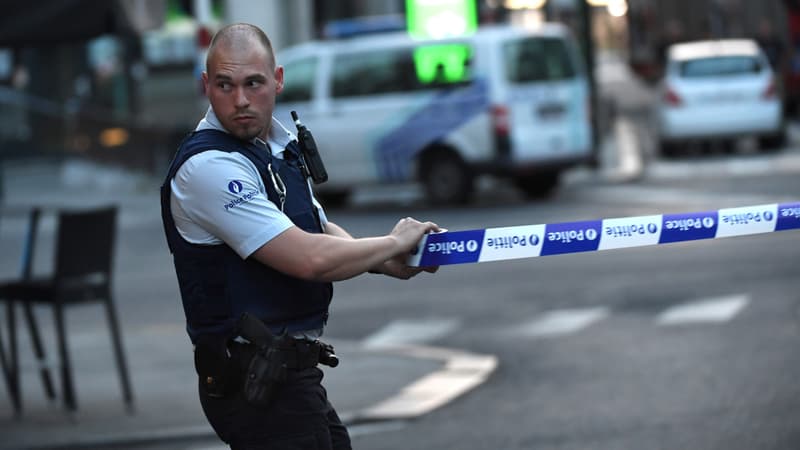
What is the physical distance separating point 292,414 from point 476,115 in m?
15.5

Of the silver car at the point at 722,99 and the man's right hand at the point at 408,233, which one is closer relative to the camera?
the man's right hand at the point at 408,233

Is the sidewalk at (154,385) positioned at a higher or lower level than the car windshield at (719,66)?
higher

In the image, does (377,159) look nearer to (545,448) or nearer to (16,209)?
(16,209)

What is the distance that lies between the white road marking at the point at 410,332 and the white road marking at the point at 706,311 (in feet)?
4.83

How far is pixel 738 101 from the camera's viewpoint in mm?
23797

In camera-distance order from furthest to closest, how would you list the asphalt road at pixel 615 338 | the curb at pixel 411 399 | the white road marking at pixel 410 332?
1. the white road marking at pixel 410 332
2. the curb at pixel 411 399
3. the asphalt road at pixel 615 338

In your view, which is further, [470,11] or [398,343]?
[470,11]

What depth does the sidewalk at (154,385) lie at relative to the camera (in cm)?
809

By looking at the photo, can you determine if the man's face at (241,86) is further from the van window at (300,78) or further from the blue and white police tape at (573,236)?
the van window at (300,78)

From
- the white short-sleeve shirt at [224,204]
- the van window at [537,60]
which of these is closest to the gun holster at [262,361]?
the white short-sleeve shirt at [224,204]

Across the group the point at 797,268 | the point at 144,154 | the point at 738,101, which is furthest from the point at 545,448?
the point at 144,154

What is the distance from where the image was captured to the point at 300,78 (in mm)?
20312

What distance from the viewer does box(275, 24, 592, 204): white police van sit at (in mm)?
19188

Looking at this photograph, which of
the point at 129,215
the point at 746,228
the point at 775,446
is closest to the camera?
the point at 746,228
